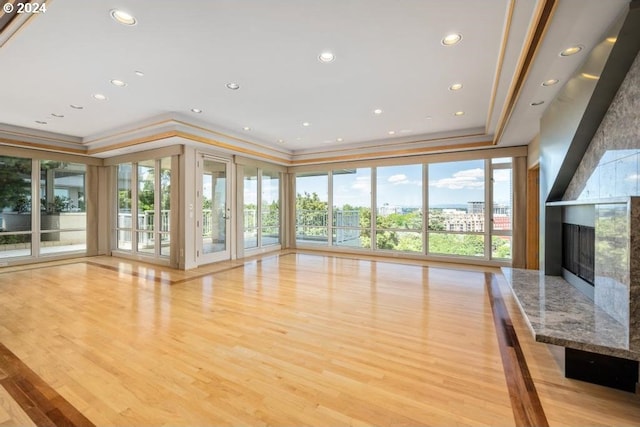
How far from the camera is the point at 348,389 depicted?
2023 millimetres

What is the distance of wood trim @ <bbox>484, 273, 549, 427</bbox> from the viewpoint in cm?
175

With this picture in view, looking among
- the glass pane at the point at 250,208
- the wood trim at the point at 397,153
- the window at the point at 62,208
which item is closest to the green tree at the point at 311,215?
the wood trim at the point at 397,153

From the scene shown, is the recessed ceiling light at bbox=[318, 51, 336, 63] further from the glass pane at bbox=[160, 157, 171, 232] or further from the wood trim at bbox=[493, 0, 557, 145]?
the glass pane at bbox=[160, 157, 171, 232]

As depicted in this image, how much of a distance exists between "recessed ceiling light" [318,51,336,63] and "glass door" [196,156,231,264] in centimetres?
405

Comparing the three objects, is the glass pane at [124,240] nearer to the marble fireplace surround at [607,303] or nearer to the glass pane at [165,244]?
the glass pane at [165,244]

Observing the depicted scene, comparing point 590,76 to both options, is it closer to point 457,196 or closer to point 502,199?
point 502,199

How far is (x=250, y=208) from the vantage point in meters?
7.71

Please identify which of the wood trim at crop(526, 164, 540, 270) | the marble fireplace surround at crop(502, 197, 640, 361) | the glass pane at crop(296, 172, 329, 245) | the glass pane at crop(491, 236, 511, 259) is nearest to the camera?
the marble fireplace surround at crop(502, 197, 640, 361)

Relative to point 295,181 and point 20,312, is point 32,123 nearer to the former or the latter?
point 20,312

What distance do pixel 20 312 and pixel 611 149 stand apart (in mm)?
6518

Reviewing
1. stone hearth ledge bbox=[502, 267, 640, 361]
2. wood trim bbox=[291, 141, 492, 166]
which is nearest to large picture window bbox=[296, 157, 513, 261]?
wood trim bbox=[291, 141, 492, 166]

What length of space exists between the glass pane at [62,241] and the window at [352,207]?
6628 millimetres

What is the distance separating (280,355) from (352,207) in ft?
19.6

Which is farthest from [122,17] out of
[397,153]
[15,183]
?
[15,183]
